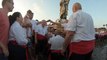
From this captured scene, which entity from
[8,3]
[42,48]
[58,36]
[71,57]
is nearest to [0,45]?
[8,3]

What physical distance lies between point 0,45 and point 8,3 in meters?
0.82

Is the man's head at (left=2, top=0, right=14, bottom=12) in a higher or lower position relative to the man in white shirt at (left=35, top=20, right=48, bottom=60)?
higher

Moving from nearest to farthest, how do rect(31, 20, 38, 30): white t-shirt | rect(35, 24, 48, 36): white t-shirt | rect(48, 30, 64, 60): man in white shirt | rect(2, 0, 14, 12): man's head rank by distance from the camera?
rect(2, 0, 14, 12): man's head
rect(48, 30, 64, 60): man in white shirt
rect(31, 20, 38, 30): white t-shirt
rect(35, 24, 48, 36): white t-shirt

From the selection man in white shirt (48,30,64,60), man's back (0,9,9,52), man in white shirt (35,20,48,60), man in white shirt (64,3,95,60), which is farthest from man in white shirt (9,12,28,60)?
man in white shirt (35,20,48,60)

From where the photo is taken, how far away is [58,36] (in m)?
8.30

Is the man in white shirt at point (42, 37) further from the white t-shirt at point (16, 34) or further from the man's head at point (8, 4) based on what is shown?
the man's head at point (8, 4)

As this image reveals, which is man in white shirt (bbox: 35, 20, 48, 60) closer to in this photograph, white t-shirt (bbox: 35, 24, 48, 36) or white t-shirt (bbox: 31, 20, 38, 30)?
white t-shirt (bbox: 35, 24, 48, 36)

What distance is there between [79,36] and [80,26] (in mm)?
190

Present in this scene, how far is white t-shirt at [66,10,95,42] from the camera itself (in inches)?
219

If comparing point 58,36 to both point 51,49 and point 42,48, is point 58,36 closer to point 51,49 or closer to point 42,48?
point 51,49

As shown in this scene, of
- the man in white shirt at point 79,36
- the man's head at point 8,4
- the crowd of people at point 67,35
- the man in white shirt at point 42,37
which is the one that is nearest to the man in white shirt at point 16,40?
the crowd of people at point 67,35

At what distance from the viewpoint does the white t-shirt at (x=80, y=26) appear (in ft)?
18.3

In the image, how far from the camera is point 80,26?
5.62 m

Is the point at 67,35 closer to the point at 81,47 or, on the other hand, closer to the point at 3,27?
the point at 81,47
